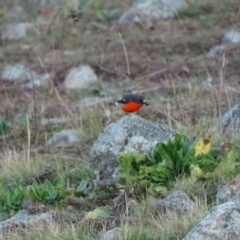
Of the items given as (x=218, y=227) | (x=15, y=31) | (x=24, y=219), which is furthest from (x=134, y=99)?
(x=15, y=31)

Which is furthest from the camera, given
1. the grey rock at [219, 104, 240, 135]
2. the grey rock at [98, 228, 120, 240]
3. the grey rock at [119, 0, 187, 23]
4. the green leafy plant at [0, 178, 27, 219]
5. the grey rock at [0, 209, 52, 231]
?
the grey rock at [119, 0, 187, 23]

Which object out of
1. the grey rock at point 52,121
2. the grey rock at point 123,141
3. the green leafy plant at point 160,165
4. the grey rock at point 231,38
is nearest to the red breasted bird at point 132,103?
the grey rock at point 123,141

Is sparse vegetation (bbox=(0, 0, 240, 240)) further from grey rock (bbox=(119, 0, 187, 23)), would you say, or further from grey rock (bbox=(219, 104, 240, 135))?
grey rock (bbox=(119, 0, 187, 23))

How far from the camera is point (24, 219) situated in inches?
237

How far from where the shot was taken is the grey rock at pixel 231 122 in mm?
7467

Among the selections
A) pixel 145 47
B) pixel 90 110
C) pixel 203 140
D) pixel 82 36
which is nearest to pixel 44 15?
pixel 82 36

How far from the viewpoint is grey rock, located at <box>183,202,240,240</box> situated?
16.1 feet

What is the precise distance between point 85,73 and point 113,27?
81.0 inches

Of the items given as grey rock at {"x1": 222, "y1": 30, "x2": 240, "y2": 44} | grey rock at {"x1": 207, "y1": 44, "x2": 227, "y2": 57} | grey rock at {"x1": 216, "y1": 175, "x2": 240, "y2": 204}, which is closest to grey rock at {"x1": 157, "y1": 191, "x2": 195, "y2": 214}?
grey rock at {"x1": 216, "y1": 175, "x2": 240, "y2": 204}

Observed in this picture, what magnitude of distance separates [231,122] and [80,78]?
4351 mm

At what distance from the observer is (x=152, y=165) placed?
6.69m

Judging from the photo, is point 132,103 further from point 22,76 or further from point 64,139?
point 22,76

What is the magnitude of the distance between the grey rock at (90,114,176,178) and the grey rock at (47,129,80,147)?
1.51m

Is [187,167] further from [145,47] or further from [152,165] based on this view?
[145,47]
